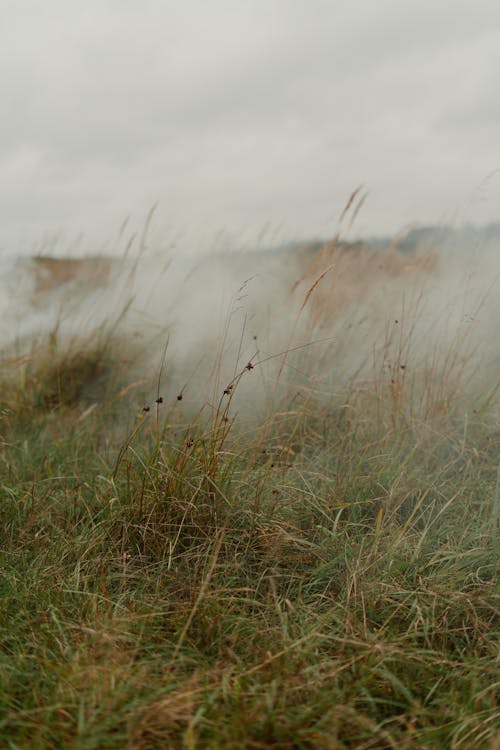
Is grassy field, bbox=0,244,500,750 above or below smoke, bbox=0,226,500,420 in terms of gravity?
below

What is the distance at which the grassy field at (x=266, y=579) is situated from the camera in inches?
52.9

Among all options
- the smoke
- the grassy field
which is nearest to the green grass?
the grassy field

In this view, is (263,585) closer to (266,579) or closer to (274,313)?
(266,579)

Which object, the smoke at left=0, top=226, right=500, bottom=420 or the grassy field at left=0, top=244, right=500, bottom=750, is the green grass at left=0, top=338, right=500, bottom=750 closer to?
the grassy field at left=0, top=244, right=500, bottom=750

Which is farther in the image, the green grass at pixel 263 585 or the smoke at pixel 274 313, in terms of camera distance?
the smoke at pixel 274 313

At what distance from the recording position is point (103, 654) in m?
1.50

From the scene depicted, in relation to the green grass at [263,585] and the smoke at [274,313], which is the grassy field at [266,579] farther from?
the smoke at [274,313]

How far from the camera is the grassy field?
4.41 ft

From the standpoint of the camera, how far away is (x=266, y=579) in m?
1.90

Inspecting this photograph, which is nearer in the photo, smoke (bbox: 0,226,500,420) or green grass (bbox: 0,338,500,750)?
green grass (bbox: 0,338,500,750)

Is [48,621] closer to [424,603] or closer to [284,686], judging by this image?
[284,686]

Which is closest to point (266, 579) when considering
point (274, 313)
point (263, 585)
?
point (263, 585)

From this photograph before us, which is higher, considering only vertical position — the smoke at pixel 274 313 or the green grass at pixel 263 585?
the smoke at pixel 274 313

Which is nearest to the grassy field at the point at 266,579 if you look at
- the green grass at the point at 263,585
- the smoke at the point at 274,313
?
the green grass at the point at 263,585
